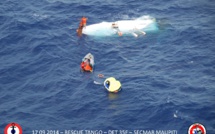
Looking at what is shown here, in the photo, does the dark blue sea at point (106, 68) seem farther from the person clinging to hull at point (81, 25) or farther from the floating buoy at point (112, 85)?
the person clinging to hull at point (81, 25)

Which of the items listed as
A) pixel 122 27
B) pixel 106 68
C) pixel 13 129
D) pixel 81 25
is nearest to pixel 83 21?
pixel 81 25

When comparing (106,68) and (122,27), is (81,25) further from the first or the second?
(106,68)

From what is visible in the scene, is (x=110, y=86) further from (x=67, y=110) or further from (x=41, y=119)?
(x=41, y=119)

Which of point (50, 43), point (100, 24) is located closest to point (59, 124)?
point (50, 43)

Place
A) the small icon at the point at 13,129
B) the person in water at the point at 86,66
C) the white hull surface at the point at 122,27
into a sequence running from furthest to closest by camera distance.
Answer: the white hull surface at the point at 122,27 → the person in water at the point at 86,66 → the small icon at the point at 13,129

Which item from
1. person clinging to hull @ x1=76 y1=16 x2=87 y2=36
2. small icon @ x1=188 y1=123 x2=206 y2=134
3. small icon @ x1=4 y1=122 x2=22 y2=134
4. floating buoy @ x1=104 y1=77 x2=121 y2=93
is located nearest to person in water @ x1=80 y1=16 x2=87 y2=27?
person clinging to hull @ x1=76 y1=16 x2=87 y2=36

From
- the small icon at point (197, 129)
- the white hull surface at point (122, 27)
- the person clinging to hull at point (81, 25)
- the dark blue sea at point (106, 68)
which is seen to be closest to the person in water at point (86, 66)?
the dark blue sea at point (106, 68)

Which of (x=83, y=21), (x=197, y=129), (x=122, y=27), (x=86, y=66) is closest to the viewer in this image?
(x=197, y=129)
